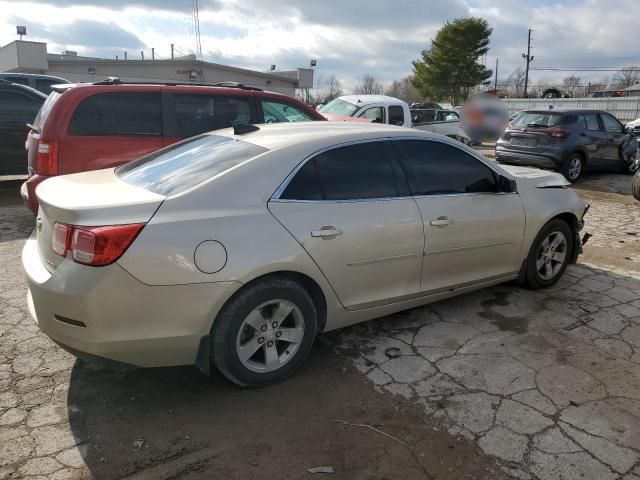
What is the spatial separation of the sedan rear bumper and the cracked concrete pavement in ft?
4.04

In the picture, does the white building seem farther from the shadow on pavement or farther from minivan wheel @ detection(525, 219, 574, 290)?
the shadow on pavement

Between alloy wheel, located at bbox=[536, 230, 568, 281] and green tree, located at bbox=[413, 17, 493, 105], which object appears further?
green tree, located at bbox=[413, 17, 493, 105]

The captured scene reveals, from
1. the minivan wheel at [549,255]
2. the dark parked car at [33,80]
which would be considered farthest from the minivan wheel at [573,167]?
the dark parked car at [33,80]

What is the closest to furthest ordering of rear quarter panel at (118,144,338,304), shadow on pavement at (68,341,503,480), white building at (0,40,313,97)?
1. shadow on pavement at (68,341,503,480)
2. rear quarter panel at (118,144,338,304)
3. white building at (0,40,313,97)

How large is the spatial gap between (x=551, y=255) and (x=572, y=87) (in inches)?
2309

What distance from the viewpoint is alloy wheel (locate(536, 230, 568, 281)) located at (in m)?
4.84

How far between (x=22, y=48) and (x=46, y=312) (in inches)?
1278

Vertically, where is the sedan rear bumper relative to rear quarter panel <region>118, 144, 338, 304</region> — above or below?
below

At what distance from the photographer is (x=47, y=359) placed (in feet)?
11.4

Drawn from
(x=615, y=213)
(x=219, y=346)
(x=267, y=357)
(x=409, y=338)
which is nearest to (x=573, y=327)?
(x=409, y=338)

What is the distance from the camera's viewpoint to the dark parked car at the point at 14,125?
324 inches

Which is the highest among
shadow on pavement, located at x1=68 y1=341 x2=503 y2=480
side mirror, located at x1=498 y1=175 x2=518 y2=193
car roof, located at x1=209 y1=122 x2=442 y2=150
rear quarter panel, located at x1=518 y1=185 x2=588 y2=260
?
car roof, located at x1=209 y1=122 x2=442 y2=150

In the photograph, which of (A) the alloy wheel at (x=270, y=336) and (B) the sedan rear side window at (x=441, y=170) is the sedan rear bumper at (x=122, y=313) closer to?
(A) the alloy wheel at (x=270, y=336)

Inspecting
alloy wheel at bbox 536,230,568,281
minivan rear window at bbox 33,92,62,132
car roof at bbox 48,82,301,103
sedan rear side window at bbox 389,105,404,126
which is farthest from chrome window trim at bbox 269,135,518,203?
sedan rear side window at bbox 389,105,404,126
